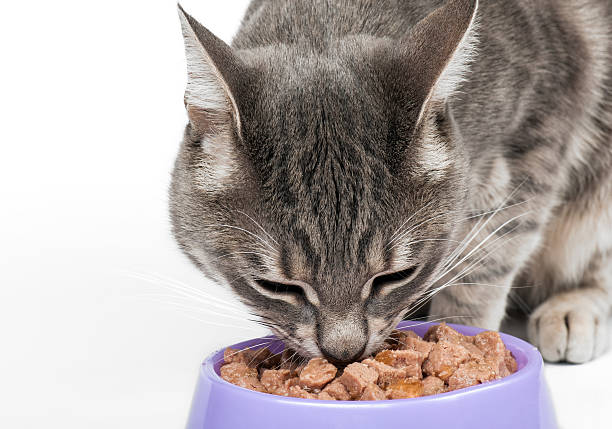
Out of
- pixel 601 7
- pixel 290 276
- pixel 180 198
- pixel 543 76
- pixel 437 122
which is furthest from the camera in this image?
pixel 601 7

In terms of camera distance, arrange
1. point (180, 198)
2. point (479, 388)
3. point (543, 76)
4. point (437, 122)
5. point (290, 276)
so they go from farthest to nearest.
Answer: point (543, 76), point (180, 198), point (437, 122), point (290, 276), point (479, 388)

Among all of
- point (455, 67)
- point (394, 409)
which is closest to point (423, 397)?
point (394, 409)

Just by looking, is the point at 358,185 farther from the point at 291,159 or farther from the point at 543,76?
the point at 543,76

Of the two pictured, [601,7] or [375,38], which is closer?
[375,38]

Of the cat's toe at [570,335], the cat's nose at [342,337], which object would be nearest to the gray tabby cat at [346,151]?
the cat's nose at [342,337]

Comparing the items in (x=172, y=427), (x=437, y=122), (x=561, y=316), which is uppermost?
(x=437, y=122)

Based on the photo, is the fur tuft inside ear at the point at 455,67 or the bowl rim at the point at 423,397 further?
the fur tuft inside ear at the point at 455,67

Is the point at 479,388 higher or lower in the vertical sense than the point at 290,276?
lower

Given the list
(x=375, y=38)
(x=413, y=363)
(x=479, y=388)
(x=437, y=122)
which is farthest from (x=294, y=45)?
(x=479, y=388)

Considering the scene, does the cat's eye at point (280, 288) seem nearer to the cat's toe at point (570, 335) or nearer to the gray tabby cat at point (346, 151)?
the gray tabby cat at point (346, 151)
